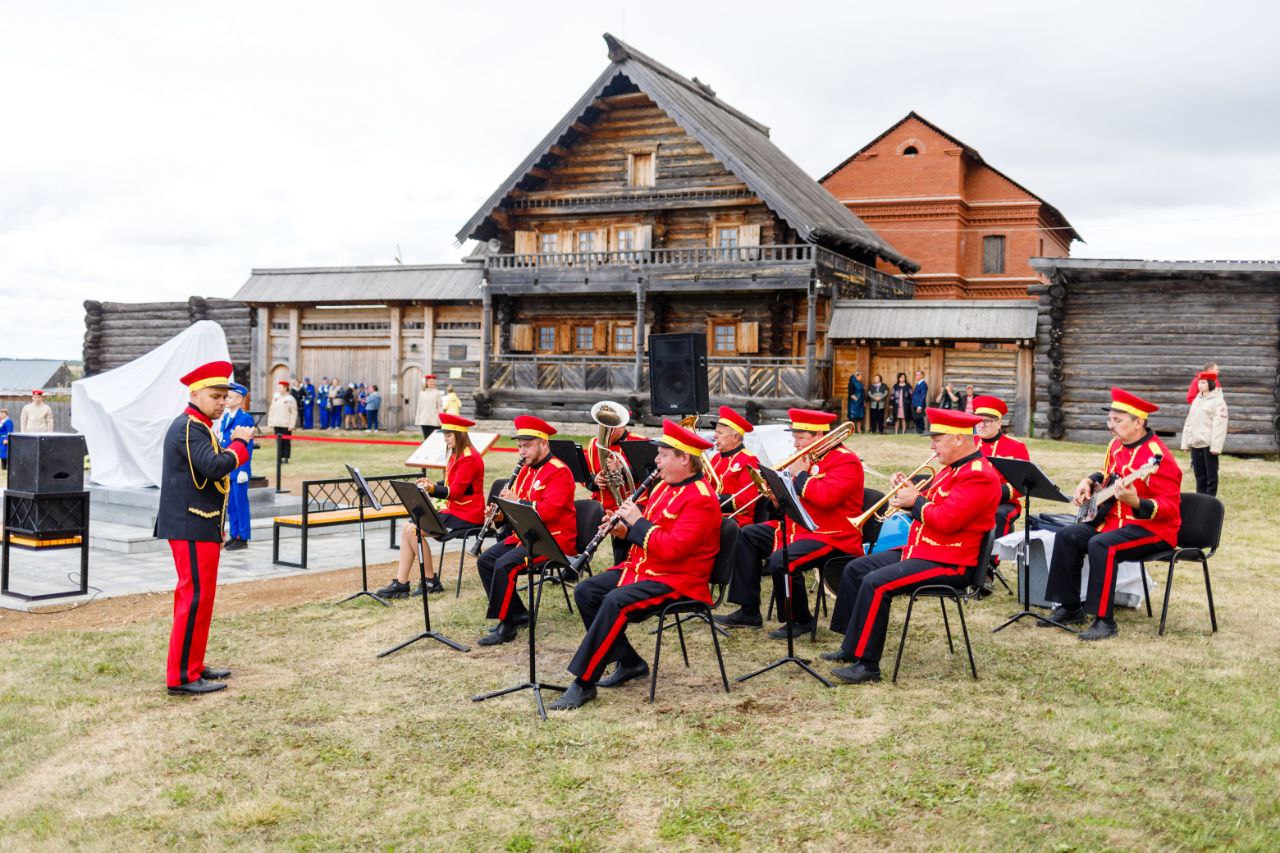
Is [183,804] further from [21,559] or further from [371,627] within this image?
[21,559]

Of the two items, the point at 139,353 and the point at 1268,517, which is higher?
the point at 139,353

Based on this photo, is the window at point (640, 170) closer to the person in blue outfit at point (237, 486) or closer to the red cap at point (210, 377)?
the person in blue outfit at point (237, 486)

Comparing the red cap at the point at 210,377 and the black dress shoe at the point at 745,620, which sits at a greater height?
the red cap at the point at 210,377

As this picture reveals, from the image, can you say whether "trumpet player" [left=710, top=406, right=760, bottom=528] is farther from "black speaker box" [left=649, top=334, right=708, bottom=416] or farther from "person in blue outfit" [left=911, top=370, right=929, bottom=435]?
"person in blue outfit" [left=911, top=370, right=929, bottom=435]

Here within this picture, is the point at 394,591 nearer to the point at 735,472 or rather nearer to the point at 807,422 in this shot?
the point at 735,472

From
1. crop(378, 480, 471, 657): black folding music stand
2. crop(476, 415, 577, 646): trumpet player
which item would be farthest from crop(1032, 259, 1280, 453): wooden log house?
crop(378, 480, 471, 657): black folding music stand

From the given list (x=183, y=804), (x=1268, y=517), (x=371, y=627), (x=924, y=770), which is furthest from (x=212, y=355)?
(x=1268, y=517)

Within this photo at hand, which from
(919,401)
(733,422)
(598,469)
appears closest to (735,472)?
(733,422)

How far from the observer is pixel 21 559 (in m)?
10.9

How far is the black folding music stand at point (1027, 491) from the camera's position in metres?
7.51

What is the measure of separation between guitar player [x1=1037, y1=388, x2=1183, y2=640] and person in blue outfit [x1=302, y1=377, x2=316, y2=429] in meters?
24.3

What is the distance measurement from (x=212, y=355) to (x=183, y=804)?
1097 centimetres

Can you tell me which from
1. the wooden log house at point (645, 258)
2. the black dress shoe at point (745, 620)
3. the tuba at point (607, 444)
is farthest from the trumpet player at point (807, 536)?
the wooden log house at point (645, 258)

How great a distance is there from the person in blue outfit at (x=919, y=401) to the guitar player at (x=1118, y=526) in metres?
14.7
